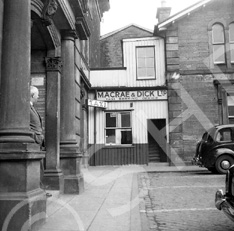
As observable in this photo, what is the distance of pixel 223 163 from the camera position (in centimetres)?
1199

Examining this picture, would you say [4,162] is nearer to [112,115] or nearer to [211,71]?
[112,115]

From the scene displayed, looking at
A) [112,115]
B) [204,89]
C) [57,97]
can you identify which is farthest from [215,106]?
[57,97]

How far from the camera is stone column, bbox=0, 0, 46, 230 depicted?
403 cm

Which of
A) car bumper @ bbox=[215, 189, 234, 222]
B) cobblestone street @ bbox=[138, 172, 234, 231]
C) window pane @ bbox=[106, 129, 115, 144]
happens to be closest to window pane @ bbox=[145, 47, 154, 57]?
window pane @ bbox=[106, 129, 115, 144]

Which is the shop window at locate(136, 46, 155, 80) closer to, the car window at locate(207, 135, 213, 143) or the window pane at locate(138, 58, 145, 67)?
the window pane at locate(138, 58, 145, 67)

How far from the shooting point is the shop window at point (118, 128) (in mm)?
16562

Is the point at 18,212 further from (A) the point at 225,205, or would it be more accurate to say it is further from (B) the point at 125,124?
(B) the point at 125,124

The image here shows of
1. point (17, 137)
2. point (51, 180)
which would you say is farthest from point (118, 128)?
point (17, 137)

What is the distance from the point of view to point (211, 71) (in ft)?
52.9

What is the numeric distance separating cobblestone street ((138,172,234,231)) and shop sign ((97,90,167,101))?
8182mm

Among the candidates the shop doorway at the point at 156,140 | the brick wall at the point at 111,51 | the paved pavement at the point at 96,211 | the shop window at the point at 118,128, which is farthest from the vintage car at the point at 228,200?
the brick wall at the point at 111,51

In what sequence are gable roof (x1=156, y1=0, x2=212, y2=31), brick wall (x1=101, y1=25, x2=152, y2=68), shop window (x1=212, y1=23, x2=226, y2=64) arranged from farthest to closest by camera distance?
brick wall (x1=101, y1=25, x2=152, y2=68)
shop window (x1=212, y1=23, x2=226, y2=64)
gable roof (x1=156, y1=0, x2=212, y2=31)

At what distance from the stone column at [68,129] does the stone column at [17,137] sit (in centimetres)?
270

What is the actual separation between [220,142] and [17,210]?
9969mm
